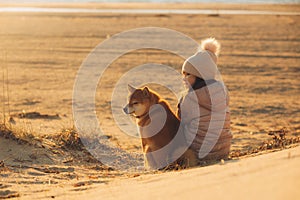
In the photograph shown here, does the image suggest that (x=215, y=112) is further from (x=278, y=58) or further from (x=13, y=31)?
(x=13, y=31)

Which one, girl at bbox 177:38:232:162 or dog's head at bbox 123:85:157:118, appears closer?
girl at bbox 177:38:232:162

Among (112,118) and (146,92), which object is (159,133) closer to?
(146,92)

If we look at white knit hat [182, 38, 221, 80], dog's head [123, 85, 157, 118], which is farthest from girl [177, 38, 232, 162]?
dog's head [123, 85, 157, 118]

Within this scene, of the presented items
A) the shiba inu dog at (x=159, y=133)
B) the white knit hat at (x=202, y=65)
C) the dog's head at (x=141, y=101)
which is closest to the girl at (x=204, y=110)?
the white knit hat at (x=202, y=65)

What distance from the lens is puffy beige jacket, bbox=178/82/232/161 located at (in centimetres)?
679

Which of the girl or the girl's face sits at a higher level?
the girl's face

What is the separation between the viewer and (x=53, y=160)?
7156 mm

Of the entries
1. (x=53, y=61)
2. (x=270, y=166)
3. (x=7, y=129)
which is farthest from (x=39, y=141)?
(x=53, y=61)

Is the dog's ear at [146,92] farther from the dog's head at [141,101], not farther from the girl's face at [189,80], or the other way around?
the girl's face at [189,80]

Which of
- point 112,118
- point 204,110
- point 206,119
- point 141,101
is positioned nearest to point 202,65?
point 204,110

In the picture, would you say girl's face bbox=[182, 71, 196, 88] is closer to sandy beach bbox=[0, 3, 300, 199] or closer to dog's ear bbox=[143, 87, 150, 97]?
dog's ear bbox=[143, 87, 150, 97]

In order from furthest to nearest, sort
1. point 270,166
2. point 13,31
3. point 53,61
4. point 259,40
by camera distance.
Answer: point 13,31, point 259,40, point 53,61, point 270,166

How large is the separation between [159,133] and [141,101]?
517 mm

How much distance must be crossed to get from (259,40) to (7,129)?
20065 millimetres
